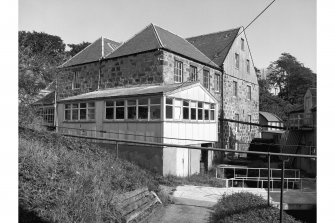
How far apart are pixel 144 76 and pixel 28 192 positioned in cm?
1241

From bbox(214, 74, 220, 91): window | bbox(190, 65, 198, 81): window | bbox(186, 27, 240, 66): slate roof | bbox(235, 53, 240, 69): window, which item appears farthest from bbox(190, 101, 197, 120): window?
bbox(235, 53, 240, 69): window

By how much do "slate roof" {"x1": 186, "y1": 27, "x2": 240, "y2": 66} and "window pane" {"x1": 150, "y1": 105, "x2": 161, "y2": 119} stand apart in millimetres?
9678

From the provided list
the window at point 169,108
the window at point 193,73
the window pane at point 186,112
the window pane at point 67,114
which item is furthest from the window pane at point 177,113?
the window pane at point 67,114

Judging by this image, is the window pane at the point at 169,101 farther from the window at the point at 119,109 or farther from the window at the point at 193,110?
the window at the point at 119,109

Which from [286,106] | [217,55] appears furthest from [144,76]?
[286,106]

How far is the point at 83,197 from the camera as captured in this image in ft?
12.7

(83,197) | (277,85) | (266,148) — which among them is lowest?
(266,148)

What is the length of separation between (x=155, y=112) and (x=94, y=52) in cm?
900

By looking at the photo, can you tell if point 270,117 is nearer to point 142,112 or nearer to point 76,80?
point 76,80

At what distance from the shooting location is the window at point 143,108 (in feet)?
40.0

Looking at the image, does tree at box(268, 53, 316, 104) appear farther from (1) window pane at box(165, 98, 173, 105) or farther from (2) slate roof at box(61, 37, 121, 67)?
(1) window pane at box(165, 98, 173, 105)

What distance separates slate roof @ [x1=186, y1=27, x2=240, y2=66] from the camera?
2059 centimetres

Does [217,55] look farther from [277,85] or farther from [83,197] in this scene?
[277,85]

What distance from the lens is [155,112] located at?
11961mm
